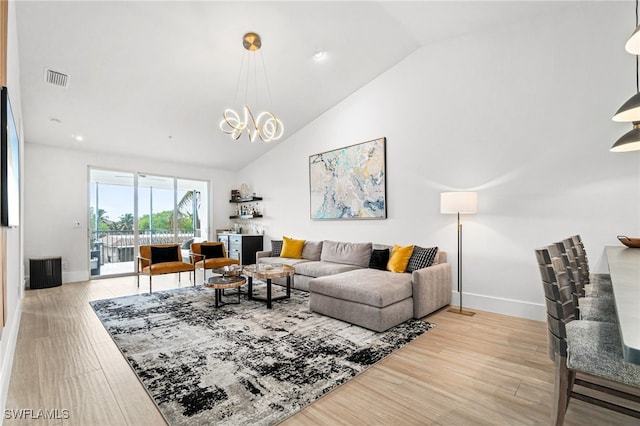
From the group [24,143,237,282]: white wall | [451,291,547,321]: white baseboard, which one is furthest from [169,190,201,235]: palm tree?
[451,291,547,321]: white baseboard

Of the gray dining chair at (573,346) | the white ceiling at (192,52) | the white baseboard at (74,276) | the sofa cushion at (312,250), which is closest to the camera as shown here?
the gray dining chair at (573,346)

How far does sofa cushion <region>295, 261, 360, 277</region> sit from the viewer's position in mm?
4574

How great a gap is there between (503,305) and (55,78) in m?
6.29

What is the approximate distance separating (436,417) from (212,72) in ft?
15.2

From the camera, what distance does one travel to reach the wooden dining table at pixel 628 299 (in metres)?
0.70

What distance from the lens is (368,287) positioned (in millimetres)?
3287

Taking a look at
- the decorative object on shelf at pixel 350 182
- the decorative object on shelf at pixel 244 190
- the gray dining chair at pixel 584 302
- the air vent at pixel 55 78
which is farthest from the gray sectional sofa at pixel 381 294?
the air vent at pixel 55 78

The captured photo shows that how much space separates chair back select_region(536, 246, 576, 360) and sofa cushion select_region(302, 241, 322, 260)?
4.18 meters

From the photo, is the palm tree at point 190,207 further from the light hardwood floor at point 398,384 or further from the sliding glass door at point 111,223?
the light hardwood floor at point 398,384

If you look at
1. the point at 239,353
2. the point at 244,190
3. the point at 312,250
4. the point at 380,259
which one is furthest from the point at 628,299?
the point at 244,190

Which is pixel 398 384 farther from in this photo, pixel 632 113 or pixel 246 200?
pixel 246 200

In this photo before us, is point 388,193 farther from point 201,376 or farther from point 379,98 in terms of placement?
point 201,376

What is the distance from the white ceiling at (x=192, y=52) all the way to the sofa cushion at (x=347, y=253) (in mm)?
2561

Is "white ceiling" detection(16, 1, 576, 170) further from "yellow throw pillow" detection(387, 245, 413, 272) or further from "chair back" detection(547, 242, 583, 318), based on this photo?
"chair back" detection(547, 242, 583, 318)
